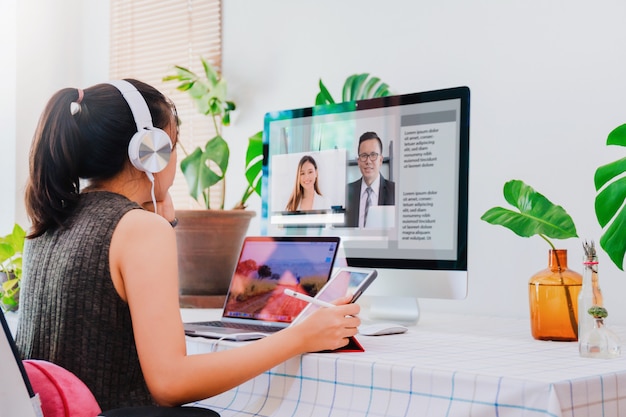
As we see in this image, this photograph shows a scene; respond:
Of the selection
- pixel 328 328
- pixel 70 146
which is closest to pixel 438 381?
pixel 328 328

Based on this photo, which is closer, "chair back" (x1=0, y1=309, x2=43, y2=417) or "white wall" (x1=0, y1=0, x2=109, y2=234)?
"chair back" (x1=0, y1=309, x2=43, y2=417)

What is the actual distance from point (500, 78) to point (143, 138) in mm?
1053

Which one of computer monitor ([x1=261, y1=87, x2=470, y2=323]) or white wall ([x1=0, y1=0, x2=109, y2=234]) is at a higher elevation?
white wall ([x1=0, y1=0, x2=109, y2=234])

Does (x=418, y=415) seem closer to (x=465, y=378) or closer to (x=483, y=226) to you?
(x=465, y=378)

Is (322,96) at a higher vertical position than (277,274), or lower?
higher

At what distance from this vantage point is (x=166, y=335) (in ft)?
3.69

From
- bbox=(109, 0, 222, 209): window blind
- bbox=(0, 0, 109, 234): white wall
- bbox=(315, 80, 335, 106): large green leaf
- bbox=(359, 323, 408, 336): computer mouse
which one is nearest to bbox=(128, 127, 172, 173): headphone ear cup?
bbox=(359, 323, 408, 336): computer mouse

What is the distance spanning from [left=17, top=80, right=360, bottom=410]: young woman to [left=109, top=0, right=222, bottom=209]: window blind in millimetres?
1441

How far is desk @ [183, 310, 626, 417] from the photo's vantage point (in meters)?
0.99

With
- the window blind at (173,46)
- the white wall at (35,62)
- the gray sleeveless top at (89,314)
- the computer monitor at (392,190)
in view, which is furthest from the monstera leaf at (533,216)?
the white wall at (35,62)

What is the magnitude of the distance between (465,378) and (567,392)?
132 millimetres

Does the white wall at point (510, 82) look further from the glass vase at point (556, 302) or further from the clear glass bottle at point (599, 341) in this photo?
the clear glass bottle at point (599, 341)

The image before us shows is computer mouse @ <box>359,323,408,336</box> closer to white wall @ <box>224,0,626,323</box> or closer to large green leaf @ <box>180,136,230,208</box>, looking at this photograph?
white wall @ <box>224,0,626,323</box>

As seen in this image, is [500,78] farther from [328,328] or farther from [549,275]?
[328,328]
